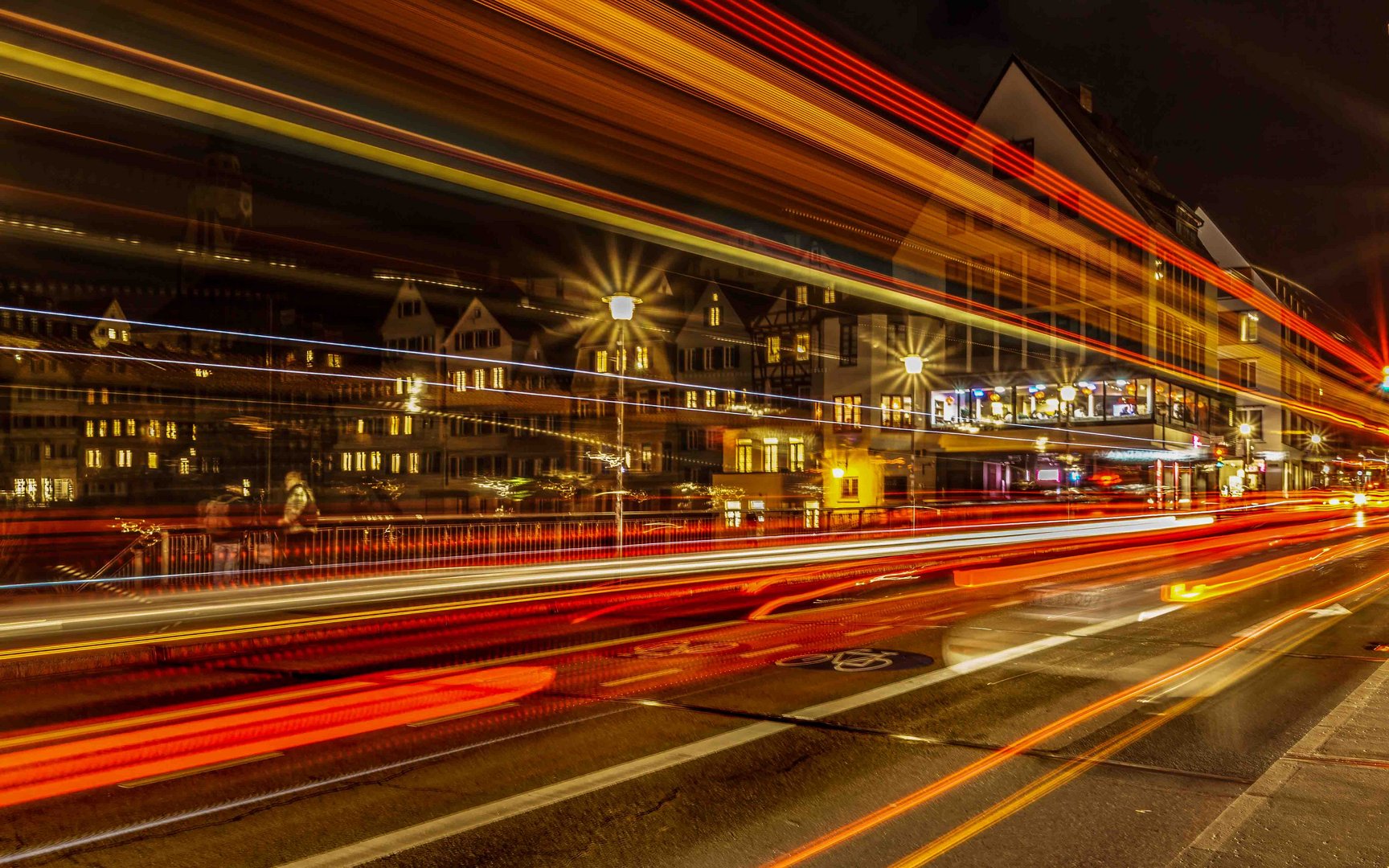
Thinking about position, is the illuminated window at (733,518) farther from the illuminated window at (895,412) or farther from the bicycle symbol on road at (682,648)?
the bicycle symbol on road at (682,648)

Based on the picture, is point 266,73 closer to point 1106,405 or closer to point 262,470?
point 262,470

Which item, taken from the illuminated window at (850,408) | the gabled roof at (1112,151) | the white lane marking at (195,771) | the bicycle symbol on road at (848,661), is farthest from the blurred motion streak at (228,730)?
the gabled roof at (1112,151)

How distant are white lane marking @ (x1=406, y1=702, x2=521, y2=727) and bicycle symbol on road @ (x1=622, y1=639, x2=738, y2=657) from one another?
103 inches

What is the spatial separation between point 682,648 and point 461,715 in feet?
12.2

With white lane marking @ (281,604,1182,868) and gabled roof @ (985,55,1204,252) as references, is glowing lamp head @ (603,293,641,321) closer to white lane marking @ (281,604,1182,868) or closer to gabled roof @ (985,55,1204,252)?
white lane marking @ (281,604,1182,868)

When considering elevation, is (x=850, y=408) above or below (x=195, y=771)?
above

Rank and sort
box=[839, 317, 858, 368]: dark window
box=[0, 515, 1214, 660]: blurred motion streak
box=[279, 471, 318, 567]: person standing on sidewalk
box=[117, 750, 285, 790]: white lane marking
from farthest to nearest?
box=[839, 317, 858, 368]: dark window
box=[279, 471, 318, 567]: person standing on sidewalk
box=[0, 515, 1214, 660]: blurred motion streak
box=[117, 750, 285, 790]: white lane marking

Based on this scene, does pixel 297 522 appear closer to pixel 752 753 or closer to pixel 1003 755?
pixel 752 753

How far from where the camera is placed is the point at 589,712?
8.25 m

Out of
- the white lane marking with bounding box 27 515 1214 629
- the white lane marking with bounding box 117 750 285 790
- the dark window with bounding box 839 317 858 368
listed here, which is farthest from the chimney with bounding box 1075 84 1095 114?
the white lane marking with bounding box 117 750 285 790

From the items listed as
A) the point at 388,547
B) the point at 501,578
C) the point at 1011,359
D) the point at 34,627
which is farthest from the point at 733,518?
the point at 34,627

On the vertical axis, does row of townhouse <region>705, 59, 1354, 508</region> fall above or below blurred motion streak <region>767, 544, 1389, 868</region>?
above

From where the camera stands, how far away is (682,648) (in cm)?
1141

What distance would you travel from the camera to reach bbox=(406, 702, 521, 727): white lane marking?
7886 millimetres
